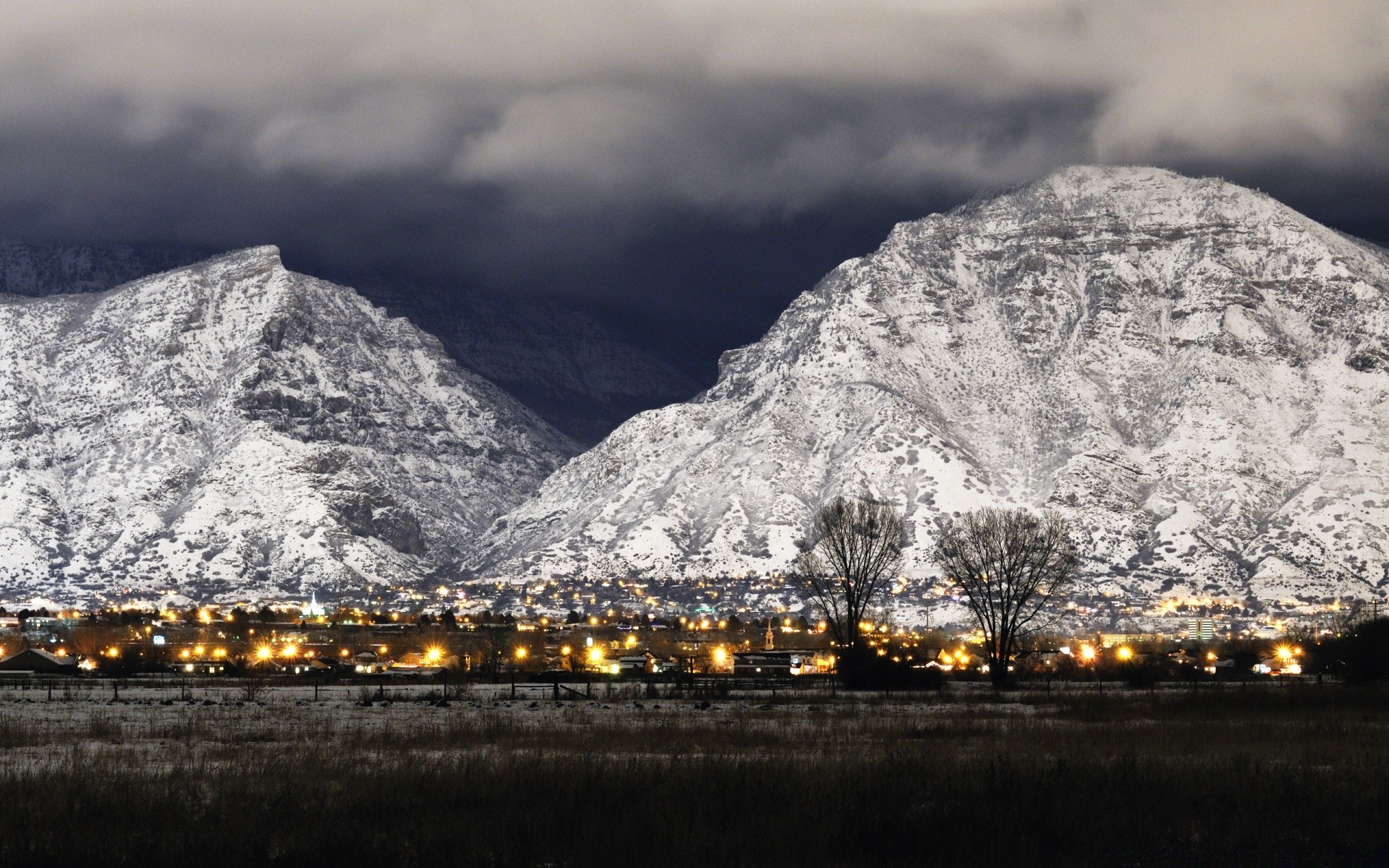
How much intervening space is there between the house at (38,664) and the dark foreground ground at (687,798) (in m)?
111

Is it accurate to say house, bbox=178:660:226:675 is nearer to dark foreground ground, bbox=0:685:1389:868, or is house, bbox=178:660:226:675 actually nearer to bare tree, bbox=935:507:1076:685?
bare tree, bbox=935:507:1076:685

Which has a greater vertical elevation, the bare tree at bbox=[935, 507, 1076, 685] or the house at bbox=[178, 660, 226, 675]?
the bare tree at bbox=[935, 507, 1076, 685]

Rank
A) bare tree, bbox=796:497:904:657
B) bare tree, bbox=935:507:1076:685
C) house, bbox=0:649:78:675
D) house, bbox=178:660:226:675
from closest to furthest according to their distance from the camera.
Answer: bare tree, bbox=935:507:1076:685, bare tree, bbox=796:497:904:657, house, bbox=0:649:78:675, house, bbox=178:660:226:675

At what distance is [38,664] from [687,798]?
150m

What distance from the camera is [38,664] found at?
168 meters

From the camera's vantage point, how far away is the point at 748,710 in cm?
8412

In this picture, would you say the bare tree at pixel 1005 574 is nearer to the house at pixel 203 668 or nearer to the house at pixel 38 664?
the house at pixel 203 668

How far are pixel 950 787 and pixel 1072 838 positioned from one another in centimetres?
428

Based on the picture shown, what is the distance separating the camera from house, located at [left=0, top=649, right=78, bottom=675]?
164750 millimetres

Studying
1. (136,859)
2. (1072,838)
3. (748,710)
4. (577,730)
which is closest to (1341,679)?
(748,710)

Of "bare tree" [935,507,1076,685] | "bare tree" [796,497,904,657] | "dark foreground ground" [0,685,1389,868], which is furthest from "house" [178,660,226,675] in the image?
"dark foreground ground" [0,685,1389,868]

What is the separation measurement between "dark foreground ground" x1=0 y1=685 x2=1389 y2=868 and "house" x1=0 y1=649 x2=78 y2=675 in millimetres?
111077

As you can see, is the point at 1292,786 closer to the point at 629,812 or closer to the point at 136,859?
the point at 629,812

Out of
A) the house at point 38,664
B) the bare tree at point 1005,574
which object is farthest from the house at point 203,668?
the bare tree at point 1005,574
